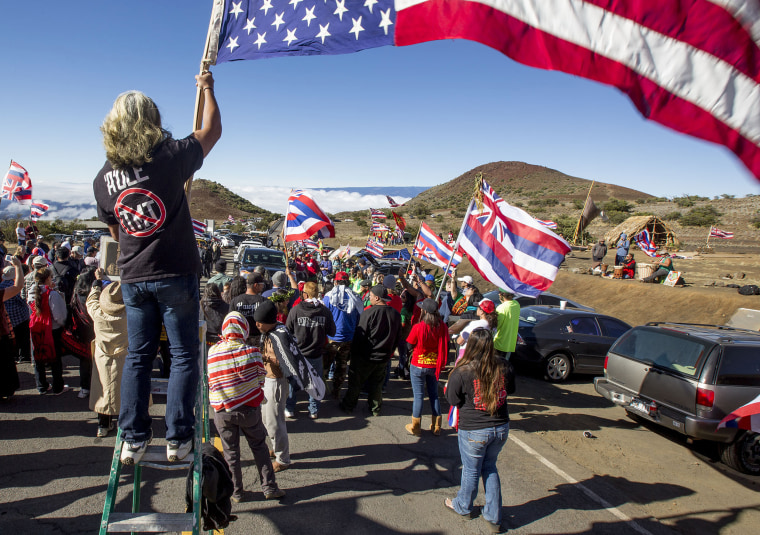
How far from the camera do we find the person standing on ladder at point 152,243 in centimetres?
228

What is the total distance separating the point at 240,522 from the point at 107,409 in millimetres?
2380

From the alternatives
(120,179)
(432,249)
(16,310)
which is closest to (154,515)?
(120,179)

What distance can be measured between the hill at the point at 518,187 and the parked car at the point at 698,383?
65.0 m

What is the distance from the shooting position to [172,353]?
99.2 inches

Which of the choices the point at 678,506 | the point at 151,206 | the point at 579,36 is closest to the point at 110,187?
the point at 151,206

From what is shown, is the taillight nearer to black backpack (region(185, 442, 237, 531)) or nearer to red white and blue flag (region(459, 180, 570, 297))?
red white and blue flag (region(459, 180, 570, 297))

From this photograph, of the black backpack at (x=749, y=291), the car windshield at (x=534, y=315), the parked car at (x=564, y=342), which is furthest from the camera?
the black backpack at (x=749, y=291)

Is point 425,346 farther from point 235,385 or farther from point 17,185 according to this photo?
point 17,185

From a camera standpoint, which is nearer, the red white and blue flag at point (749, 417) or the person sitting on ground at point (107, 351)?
the red white and blue flag at point (749, 417)

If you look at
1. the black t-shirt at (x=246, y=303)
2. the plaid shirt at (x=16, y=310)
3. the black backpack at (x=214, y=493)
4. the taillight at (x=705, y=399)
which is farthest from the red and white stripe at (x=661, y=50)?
the plaid shirt at (x=16, y=310)

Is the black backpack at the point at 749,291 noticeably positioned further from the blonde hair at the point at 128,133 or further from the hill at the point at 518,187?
the hill at the point at 518,187

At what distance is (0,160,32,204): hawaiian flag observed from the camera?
16.6 m

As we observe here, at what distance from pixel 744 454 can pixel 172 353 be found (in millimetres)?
7482

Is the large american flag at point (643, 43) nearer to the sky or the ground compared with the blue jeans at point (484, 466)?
nearer to the sky
